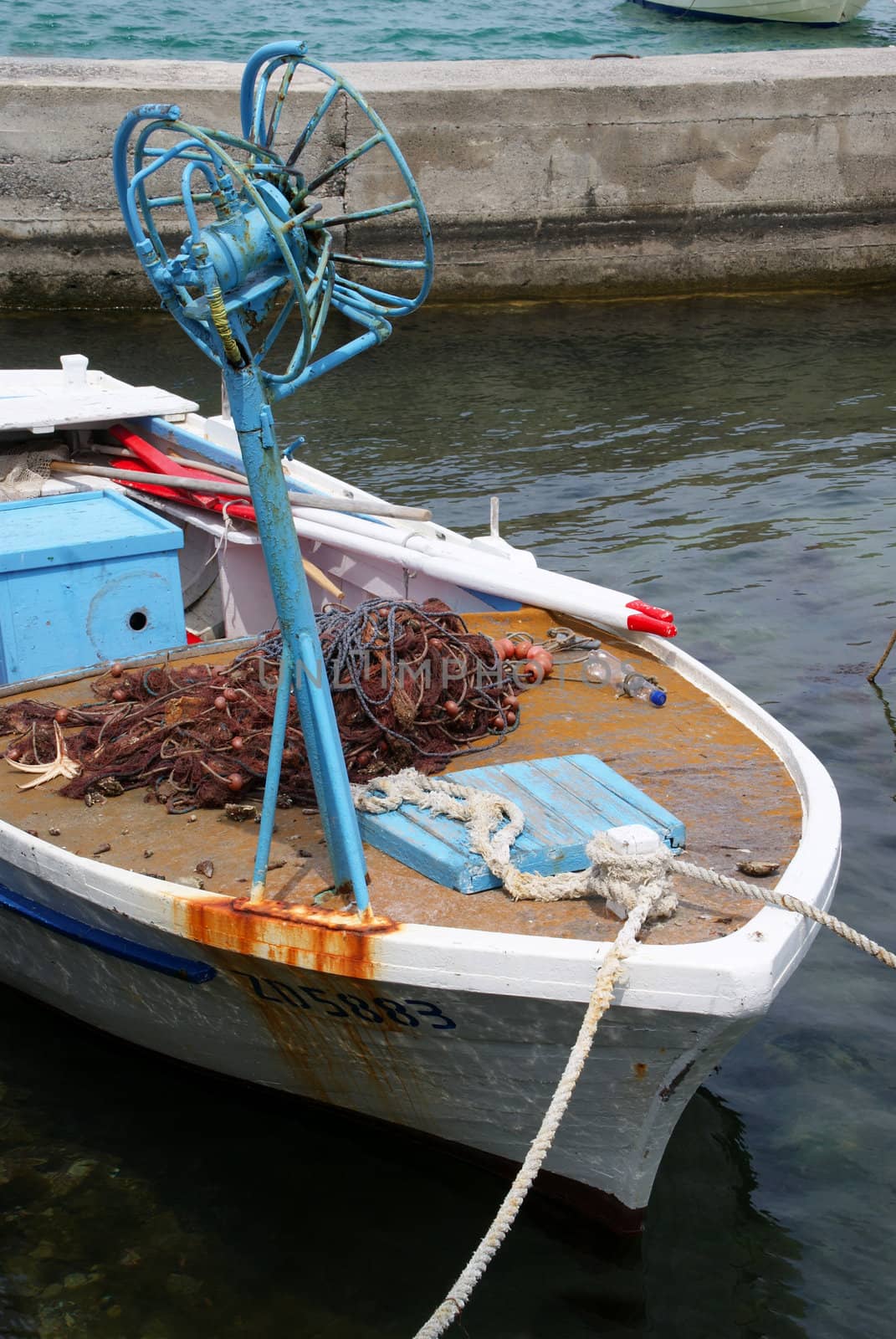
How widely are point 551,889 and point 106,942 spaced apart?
63.4 inches

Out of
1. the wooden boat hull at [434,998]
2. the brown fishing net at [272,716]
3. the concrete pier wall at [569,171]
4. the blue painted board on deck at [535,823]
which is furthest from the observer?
the concrete pier wall at [569,171]

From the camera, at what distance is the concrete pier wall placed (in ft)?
53.5

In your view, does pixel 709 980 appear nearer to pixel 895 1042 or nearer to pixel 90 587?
pixel 895 1042

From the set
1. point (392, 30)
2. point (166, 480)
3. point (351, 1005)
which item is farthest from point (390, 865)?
point (392, 30)

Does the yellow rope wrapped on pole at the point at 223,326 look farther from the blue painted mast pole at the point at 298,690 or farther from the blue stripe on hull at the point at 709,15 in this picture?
the blue stripe on hull at the point at 709,15

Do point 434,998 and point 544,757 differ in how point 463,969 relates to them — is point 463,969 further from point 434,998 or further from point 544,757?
point 544,757

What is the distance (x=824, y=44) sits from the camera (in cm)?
3278

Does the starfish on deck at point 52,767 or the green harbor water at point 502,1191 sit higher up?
the starfish on deck at point 52,767

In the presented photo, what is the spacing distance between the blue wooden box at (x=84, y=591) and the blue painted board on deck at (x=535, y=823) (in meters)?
2.12

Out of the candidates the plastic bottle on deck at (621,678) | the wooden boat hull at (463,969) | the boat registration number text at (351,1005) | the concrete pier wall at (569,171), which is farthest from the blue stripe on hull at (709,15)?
the boat registration number text at (351,1005)

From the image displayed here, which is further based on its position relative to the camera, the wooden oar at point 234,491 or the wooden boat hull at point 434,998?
the wooden oar at point 234,491

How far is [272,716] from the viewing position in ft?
16.9

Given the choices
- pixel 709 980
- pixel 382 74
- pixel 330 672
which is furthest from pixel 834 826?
pixel 382 74

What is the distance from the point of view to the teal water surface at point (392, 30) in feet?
101
